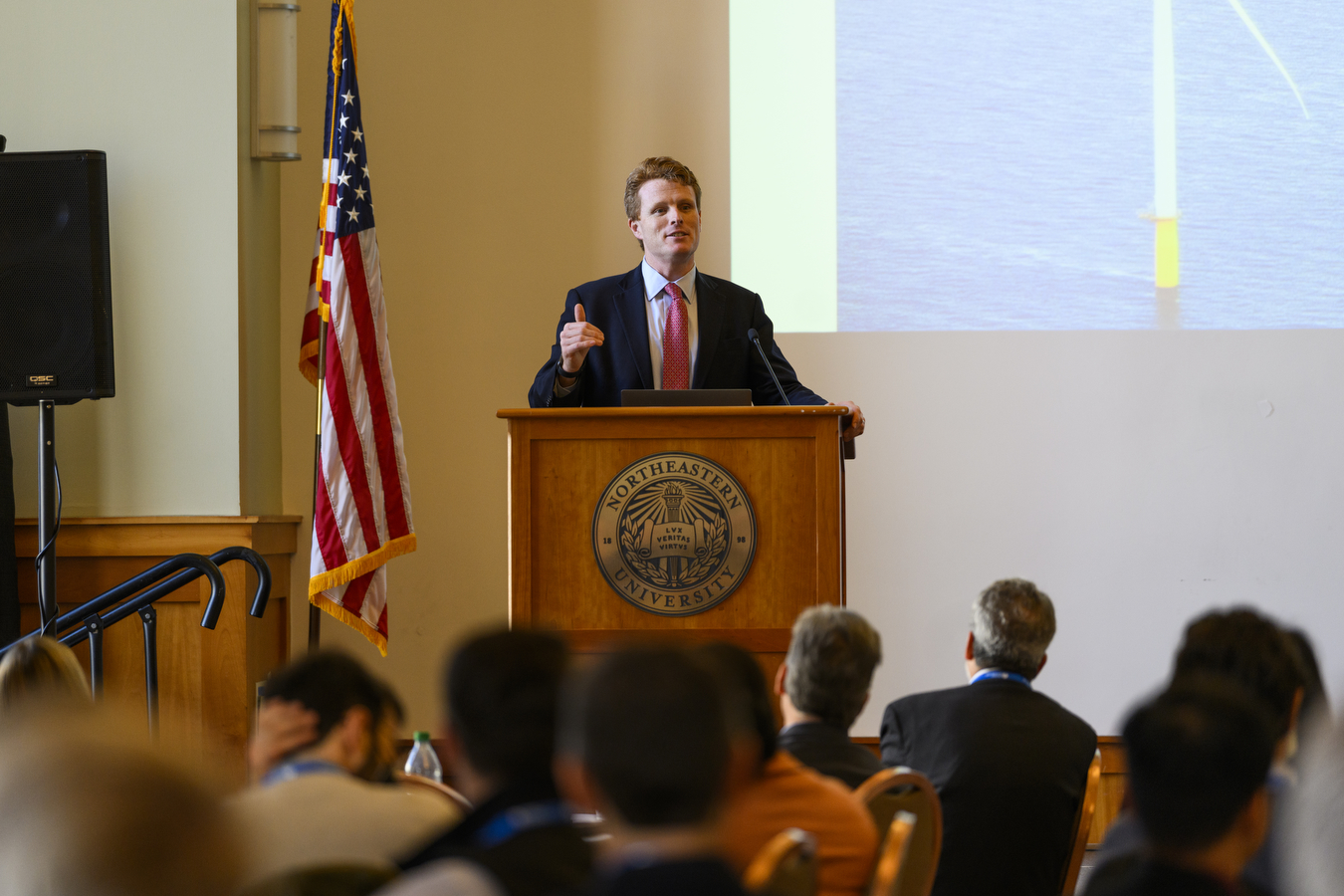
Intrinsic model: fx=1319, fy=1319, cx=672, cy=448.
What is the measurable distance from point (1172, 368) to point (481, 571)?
2599mm

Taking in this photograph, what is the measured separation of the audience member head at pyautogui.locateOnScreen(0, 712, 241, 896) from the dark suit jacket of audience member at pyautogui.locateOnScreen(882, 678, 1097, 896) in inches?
61.0

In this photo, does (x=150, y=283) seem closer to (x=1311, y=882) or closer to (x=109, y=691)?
(x=109, y=691)

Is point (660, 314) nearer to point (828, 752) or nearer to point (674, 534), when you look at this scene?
point (674, 534)

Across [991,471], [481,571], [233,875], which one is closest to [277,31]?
[481,571]

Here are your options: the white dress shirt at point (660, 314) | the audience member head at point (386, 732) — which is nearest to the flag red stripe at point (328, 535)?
the white dress shirt at point (660, 314)

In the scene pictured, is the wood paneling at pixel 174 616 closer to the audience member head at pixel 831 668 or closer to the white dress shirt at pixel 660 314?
the white dress shirt at pixel 660 314

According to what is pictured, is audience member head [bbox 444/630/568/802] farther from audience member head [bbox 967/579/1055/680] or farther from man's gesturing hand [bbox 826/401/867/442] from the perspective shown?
man's gesturing hand [bbox 826/401/867/442]

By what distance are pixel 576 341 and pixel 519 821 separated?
1.86 metres

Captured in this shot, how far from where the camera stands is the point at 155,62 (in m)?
4.23

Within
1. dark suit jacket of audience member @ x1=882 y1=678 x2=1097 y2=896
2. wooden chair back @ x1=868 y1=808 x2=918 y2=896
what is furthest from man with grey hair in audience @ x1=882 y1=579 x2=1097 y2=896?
wooden chair back @ x1=868 y1=808 x2=918 y2=896

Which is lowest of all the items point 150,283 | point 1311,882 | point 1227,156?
point 1311,882

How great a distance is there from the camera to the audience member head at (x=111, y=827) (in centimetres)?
106

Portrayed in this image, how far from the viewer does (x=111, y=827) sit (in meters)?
1.06

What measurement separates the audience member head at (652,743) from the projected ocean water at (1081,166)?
377cm
